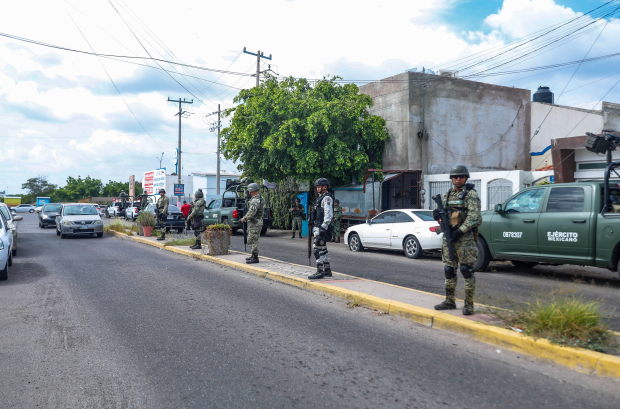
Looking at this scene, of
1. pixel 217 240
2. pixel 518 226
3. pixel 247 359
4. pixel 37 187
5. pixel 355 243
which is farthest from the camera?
pixel 37 187

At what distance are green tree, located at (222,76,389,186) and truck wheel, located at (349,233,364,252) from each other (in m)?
5.45

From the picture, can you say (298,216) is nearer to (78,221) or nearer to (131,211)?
(78,221)

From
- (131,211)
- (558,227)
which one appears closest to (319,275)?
(558,227)

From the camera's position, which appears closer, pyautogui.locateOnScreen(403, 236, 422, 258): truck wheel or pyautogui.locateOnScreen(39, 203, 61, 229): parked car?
pyautogui.locateOnScreen(403, 236, 422, 258): truck wheel

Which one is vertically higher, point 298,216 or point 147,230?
point 298,216

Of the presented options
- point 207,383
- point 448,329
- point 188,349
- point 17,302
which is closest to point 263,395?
point 207,383

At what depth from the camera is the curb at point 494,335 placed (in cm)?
394

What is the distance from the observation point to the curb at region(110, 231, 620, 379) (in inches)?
155

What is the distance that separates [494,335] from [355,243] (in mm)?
9420

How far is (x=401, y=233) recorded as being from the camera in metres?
12.4

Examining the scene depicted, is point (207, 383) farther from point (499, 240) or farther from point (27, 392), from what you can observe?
point (499, 240)

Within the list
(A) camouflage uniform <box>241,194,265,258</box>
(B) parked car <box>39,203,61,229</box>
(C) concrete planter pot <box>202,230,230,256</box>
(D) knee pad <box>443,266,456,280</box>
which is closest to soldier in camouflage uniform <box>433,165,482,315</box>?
(D) knee pad <box>443,266,456,280</box>

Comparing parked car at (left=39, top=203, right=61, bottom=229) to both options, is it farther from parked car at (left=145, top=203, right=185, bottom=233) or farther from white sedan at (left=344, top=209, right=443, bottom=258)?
white sedan at (left=344, top=209, right=443, bottom=258)

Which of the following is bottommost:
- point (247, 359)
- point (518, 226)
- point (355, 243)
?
point (247, 359)
